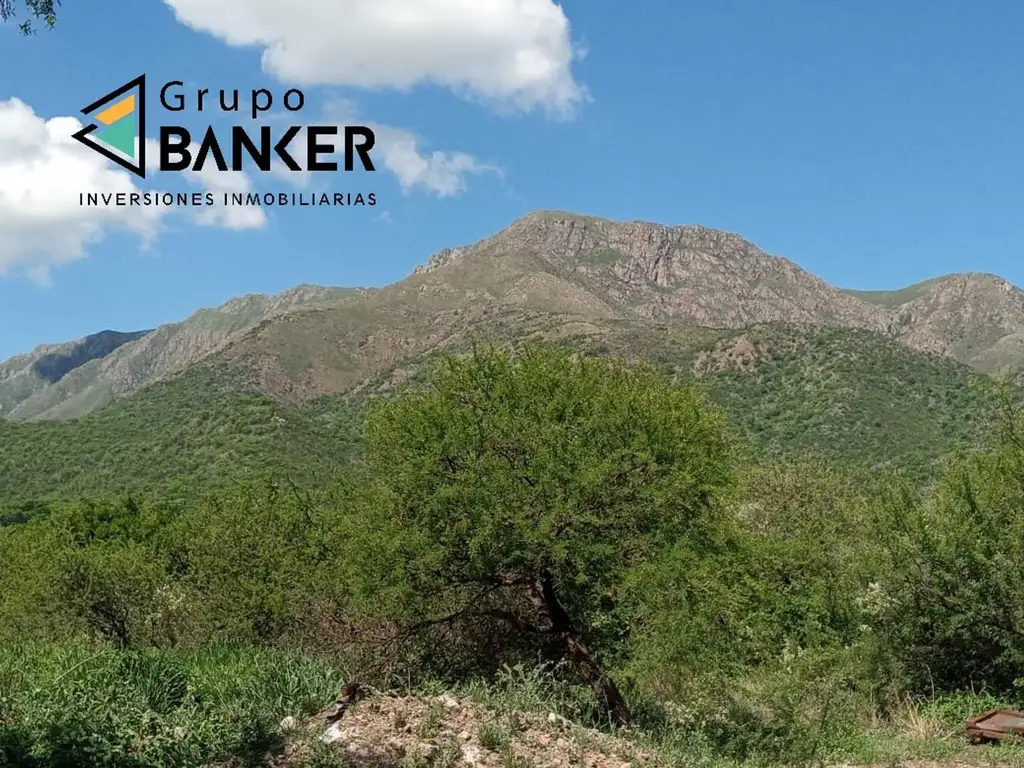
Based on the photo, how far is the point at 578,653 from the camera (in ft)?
40.6

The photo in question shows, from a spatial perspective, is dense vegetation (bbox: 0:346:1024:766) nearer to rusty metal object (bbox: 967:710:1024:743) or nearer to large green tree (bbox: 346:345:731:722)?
large green tree (bbox: 346:345:731:722)

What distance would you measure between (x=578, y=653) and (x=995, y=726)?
224 inches

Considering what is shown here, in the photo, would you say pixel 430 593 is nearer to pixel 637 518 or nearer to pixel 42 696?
pixel 637 518

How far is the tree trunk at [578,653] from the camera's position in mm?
11906

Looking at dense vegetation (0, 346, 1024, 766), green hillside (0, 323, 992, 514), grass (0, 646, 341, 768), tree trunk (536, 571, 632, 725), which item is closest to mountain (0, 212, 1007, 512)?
green hillside (0, 323, 992, 514)

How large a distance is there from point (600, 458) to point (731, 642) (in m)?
3.51

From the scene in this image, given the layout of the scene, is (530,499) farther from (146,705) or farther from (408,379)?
(408,379)

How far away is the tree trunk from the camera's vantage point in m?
11.9

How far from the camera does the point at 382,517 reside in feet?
38.9

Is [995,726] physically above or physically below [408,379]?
below

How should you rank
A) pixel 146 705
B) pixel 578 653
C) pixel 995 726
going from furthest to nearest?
pixel 578 653, pixel 995 726, pixel 146 705

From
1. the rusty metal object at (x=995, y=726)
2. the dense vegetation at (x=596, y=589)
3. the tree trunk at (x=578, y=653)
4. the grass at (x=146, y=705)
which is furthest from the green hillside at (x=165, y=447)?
the grass at (x=146, y=705)

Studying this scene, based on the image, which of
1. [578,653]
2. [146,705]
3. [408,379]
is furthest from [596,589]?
[408,379]

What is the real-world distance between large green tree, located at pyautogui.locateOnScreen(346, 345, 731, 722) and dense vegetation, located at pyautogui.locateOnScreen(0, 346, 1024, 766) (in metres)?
0.04
